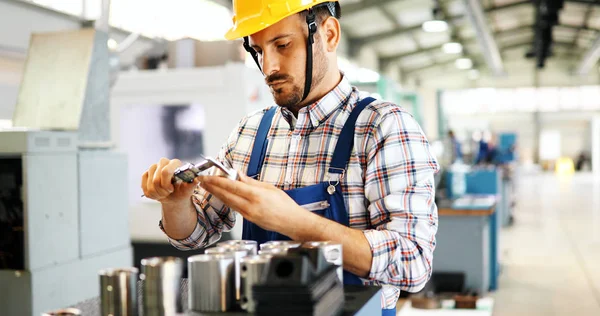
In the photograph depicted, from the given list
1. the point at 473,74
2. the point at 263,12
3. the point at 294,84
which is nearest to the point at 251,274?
the point at 294,84

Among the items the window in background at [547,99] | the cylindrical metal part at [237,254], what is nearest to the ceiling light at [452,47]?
the window in background at [547,99]

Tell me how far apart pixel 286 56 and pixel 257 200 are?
0.41 meters

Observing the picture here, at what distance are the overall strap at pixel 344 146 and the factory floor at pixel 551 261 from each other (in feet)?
12.1

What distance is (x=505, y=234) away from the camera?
8.44m

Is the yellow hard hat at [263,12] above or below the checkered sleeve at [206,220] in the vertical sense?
above

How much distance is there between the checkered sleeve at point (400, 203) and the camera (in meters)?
1.25

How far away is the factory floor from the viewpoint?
4809 millimetres

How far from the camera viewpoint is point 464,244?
16.1ft

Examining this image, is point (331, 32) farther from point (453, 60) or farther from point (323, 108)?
point (453, 60)

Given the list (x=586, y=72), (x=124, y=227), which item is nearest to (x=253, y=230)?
(x=124, y=227)

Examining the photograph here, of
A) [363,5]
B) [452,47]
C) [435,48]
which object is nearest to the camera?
[363,5]

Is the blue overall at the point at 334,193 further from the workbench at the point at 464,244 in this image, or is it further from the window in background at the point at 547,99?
the window in background at the point at 547,99

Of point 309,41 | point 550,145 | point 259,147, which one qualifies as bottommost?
point 550,145

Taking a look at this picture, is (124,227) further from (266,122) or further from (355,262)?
(355,262)
